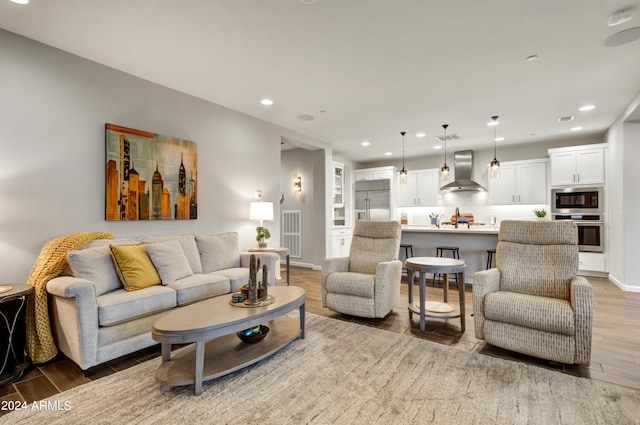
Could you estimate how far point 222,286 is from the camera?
10.9 ft

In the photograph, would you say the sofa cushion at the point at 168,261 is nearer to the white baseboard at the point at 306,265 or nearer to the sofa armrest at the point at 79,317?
the sofa armrest at the point at 79,317

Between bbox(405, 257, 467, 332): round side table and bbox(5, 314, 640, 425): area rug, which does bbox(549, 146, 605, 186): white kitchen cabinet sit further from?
bbox(5, 314, 640, 425): area rug

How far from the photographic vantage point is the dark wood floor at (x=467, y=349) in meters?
2.21

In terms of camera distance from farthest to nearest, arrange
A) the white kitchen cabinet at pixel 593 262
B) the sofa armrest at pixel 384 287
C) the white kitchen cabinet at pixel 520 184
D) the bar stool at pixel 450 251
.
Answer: the white kitchen cabinet at pixel 520 184 < the white kitchen cabinet at pixel 593 262 < the bar stool at pixel 450 251 < the sofa armrest at pixel 384 287

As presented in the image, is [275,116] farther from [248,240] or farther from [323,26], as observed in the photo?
[323,26]

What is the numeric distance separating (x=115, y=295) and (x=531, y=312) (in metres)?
3.30

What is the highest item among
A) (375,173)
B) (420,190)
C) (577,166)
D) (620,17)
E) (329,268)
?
(620,17)

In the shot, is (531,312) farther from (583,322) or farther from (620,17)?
(620,17)

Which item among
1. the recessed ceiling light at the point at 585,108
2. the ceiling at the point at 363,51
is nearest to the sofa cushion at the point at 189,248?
the ceiling at the point at 363,51

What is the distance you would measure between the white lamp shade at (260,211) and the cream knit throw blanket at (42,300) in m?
2.17

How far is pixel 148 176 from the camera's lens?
3.61 m

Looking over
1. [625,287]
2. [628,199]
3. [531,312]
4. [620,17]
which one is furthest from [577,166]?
[531,312]

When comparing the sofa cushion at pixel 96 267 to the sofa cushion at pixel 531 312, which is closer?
the sofa cushion at pixel 531 312

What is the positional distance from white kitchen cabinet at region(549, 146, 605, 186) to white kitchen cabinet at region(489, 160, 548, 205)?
0.36m
